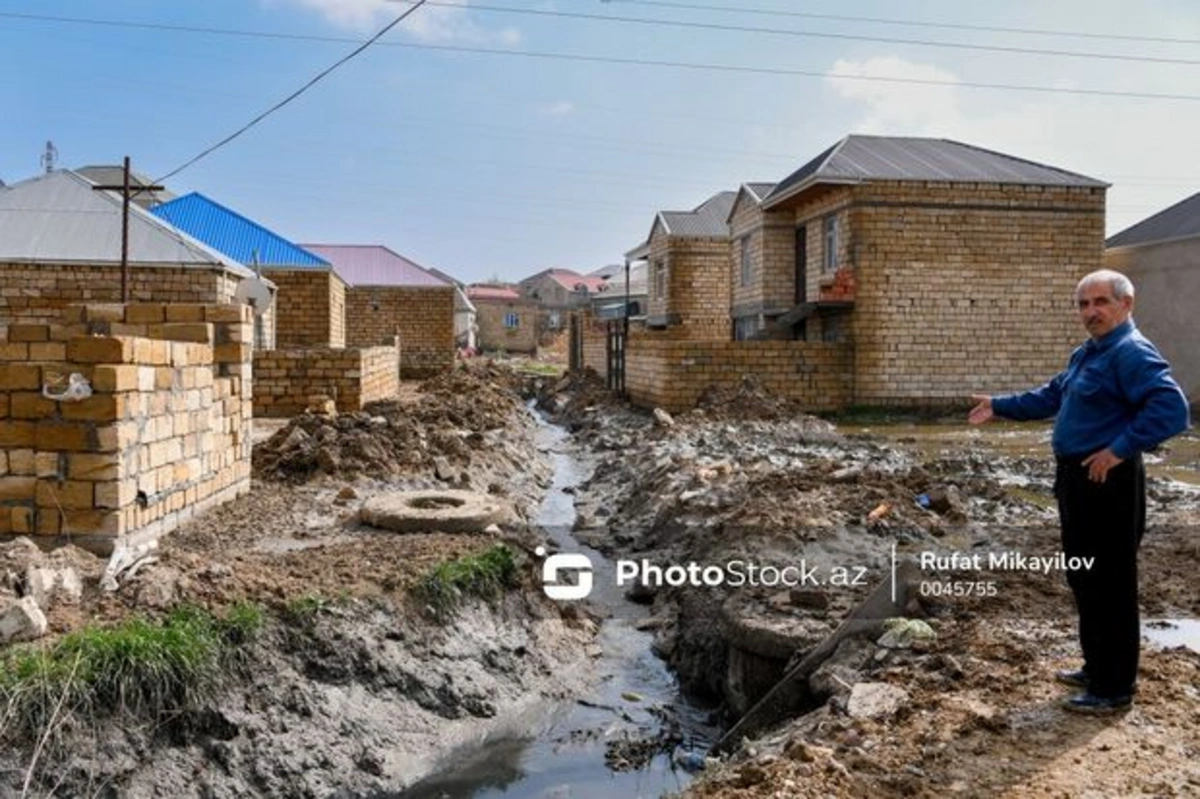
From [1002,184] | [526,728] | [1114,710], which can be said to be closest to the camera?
[1114,710]

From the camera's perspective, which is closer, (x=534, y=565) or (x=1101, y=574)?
(x=1101, y=574)

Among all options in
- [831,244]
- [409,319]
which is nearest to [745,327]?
[831,244]

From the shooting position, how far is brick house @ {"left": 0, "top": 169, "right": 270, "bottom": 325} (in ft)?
53.5

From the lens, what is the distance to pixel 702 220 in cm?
3114

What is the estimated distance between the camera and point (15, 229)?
660 inches

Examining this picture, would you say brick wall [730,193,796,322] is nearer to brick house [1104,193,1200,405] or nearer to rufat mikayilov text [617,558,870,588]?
brick house [1104,193,1200,405]

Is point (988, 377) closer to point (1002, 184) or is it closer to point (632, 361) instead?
point (1002, 184)

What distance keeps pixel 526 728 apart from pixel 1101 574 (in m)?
3.04

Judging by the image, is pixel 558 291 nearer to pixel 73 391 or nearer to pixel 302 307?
pixel 302 307

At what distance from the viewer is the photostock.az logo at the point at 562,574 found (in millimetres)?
7023

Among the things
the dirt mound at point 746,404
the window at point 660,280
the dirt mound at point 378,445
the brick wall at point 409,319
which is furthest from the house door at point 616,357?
the brick wall at point 409,319

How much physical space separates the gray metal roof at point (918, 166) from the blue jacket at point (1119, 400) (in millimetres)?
A: 15430

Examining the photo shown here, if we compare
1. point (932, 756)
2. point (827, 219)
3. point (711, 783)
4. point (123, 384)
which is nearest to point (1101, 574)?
point (932, 756)

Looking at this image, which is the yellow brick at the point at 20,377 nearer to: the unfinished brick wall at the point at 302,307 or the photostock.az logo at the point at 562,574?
the photostock.az logo at the point at 562,574
